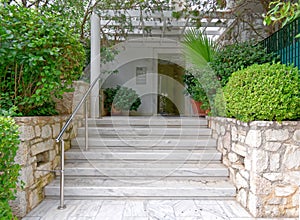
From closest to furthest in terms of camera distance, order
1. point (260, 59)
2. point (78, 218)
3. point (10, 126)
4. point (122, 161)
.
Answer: point (10, 126) → point (78, 218) → point (122, 161) → point (260, 59)

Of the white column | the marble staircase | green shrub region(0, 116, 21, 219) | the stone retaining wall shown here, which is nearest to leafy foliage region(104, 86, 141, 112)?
the white column

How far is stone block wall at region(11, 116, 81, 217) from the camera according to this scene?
2246mm

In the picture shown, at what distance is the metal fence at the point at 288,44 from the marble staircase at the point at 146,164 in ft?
4.87

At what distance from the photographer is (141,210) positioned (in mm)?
2408

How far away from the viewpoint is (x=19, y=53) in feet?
7.47

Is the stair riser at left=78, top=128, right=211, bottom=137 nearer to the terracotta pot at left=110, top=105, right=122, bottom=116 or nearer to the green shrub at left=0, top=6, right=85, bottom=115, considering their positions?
the green shrub at left=0, top=6, right=85, bottom=115

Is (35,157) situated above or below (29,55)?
below

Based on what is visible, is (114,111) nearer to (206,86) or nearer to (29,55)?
(206,86)

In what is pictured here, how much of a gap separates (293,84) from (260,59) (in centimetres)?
151

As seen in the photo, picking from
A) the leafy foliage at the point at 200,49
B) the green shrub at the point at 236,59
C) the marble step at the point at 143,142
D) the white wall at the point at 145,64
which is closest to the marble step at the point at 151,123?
the marble step at the point at 143,142

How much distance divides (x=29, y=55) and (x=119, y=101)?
10.8 feet

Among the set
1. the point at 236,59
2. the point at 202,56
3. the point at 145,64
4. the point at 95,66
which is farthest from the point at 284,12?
the point at 145,64

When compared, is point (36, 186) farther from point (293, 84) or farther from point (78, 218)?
point (293, 84)

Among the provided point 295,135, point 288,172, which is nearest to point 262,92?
point 295,135
